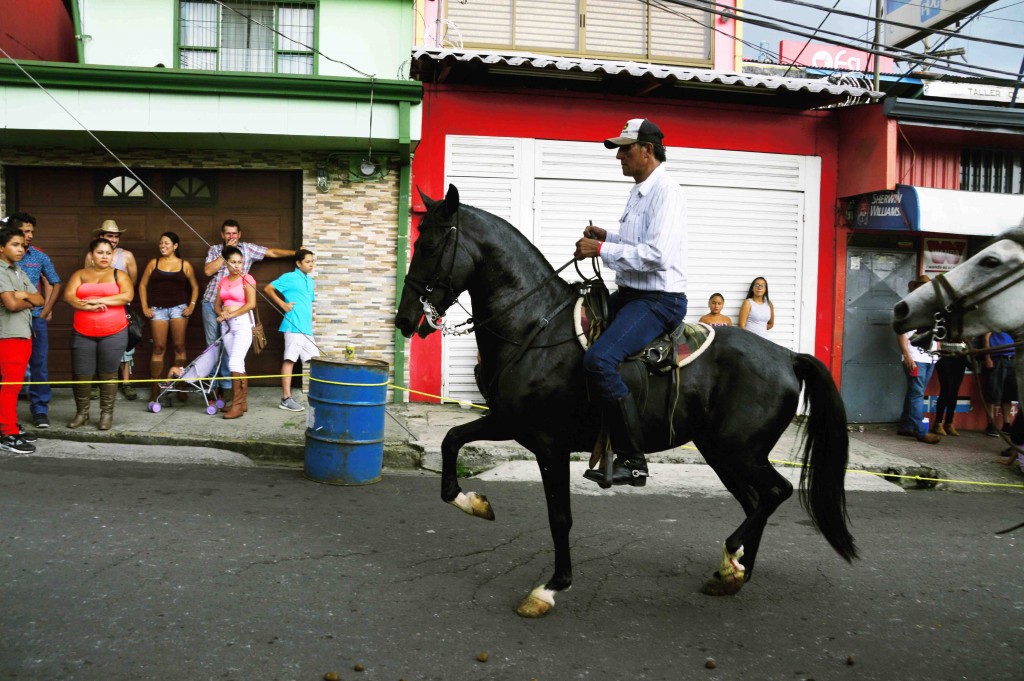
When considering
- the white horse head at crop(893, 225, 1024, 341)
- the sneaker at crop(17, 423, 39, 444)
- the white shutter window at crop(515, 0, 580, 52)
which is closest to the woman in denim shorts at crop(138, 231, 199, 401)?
the sneaker at crop(17, 423, 39, 444)

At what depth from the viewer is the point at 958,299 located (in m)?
3.77

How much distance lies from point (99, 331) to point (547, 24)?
7.63m

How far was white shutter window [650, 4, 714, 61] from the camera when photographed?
12.3 metres

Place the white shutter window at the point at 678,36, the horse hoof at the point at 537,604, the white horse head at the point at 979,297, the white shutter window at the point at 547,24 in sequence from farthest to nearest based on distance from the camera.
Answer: the white shutter window at the point at 678,36 < the white shutter window at the point at 547,24 < the horse hoof at the point at 537,604 < the white horse head at the point at 979,297

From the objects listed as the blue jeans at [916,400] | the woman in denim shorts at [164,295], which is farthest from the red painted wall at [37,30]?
the blue jeans at [916,400]

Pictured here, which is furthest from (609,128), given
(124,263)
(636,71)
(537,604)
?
(537,604)

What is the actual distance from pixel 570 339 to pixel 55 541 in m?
3.54

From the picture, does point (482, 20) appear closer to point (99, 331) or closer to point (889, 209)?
point (889, 209)

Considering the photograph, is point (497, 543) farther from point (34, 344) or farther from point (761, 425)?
point (34, 344)

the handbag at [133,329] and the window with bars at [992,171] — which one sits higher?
the window with bars at [992,171]

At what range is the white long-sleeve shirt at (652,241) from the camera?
14.9 feet

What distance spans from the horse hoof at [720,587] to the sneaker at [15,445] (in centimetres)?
642

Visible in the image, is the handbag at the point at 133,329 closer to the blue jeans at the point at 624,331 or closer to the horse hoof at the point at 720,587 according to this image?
the blue jeans at the point at 624,331

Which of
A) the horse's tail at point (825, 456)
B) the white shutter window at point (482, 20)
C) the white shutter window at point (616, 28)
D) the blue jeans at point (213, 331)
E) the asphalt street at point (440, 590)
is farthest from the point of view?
the white shutter window at point (616, 28)
